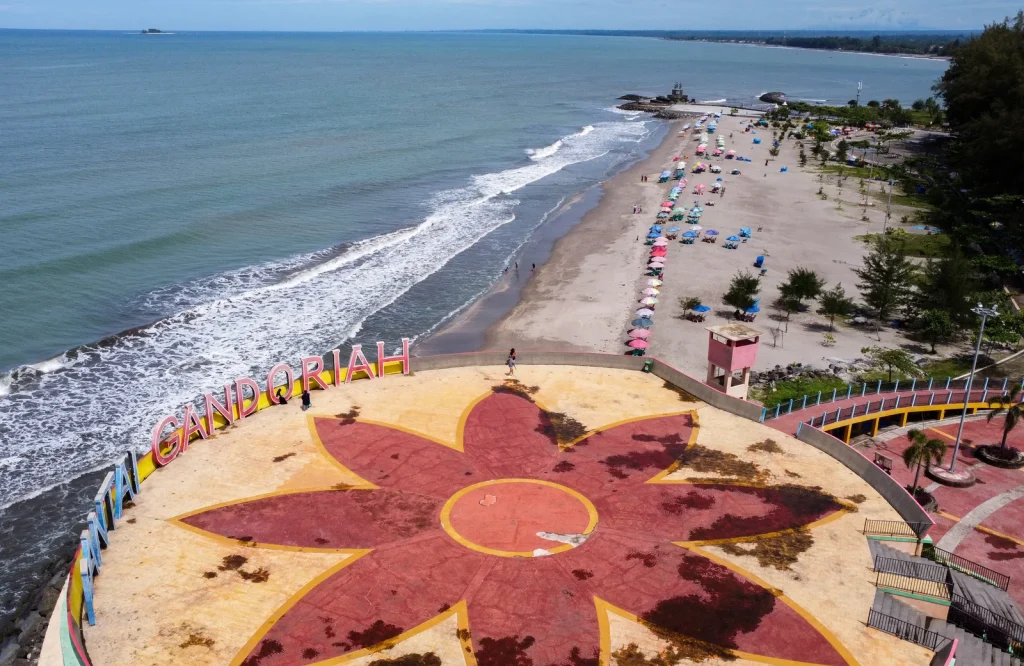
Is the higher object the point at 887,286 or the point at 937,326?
the point at 887,286

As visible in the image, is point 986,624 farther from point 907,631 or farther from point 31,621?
point 31,621

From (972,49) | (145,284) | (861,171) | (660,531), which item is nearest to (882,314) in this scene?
(660,531)

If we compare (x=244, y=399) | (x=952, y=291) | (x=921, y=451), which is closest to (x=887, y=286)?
(x=952, y=291)

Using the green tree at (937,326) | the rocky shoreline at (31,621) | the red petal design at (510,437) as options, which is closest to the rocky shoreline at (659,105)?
the green tree at (937,326)

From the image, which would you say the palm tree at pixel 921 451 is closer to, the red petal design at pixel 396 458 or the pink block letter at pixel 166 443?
the red petal design at pixel 396 458

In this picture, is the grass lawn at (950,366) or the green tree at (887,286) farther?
the green tree at (887,286)

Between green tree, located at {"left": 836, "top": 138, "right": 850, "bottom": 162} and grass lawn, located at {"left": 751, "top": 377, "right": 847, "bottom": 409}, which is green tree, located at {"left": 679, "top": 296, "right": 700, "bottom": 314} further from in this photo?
green tree, located at {"left": 836, "top": 138, "right": 850, "bottom": 162}
